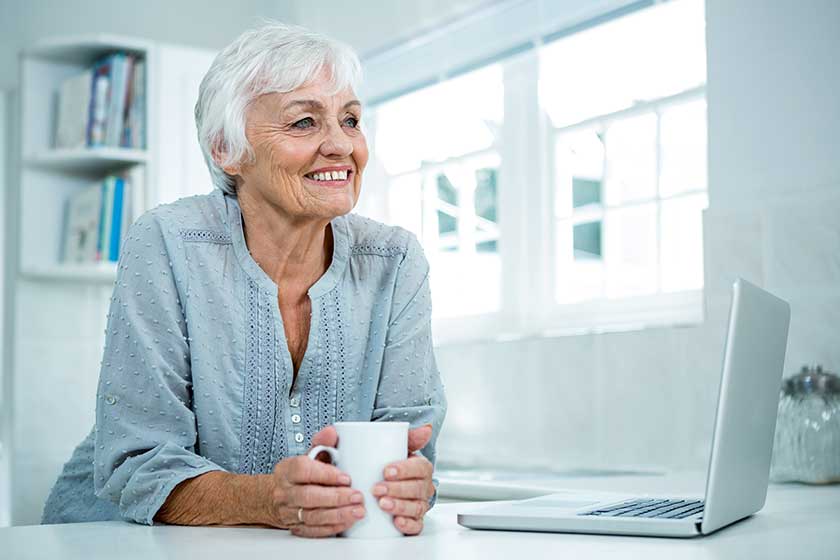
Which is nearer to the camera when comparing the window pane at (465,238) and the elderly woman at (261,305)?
the elderly woman at (261,305)

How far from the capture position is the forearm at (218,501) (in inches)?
46.5

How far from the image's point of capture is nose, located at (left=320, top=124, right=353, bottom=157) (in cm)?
154

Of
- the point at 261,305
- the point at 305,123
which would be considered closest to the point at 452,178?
the point at 305,123

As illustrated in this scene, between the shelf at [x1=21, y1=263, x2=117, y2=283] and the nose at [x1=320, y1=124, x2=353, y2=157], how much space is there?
6.45ft

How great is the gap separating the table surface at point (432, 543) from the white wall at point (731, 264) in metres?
0.94

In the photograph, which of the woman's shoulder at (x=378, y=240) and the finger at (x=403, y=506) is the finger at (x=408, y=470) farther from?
the woman's shoulder at (x=378, y=240)

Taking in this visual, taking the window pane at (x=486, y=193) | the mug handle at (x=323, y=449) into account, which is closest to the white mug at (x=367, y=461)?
the mug handle at (x=323, y=449)

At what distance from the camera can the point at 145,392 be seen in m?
1.36

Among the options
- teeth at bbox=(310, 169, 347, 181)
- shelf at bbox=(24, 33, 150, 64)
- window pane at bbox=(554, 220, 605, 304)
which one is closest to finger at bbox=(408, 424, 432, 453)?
teeth at bbox=(310, 169, 347, 181)

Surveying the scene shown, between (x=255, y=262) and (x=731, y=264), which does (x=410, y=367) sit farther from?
(x=731, y=264)

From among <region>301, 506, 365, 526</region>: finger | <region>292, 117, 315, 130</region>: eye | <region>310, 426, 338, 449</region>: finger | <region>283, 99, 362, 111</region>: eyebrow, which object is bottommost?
<region>301, 506, 365, 526</region>: finger

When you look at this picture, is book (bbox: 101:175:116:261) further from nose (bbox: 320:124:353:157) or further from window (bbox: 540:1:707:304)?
nose (bbox: 320:124:353:157)

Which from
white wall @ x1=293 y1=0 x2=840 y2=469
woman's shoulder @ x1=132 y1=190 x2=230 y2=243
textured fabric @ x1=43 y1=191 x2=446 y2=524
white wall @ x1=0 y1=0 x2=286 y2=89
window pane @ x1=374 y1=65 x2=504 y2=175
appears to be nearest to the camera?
textured fabric @ x1=43 y1=191 x2=446 y2=524

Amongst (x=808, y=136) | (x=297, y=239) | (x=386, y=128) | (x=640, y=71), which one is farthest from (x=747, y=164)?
(x=386, y=128)
